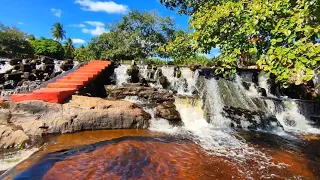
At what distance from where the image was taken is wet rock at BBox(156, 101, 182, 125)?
9.48m

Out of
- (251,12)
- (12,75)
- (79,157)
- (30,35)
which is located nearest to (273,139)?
(251,12)

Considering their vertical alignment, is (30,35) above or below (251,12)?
above

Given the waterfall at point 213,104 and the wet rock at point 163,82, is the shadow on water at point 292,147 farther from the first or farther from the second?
the wet rock at point 163,82

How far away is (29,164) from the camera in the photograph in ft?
13.7

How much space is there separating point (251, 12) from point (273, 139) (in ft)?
17.2

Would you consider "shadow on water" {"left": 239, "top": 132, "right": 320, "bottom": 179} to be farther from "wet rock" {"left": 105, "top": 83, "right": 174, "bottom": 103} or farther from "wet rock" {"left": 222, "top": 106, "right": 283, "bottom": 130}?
"wet rock" {"left": 105, "top": 83, "right": 174, "bottom": 103}

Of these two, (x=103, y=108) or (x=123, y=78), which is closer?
(x=103, y=108)

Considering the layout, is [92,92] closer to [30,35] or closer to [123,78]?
[123,78]

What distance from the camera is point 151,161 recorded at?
5.09 m

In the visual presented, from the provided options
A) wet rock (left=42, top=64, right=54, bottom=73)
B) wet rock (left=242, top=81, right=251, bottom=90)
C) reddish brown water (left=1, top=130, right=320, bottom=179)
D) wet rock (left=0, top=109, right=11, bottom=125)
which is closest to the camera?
reddish brown water (left=1, top=130, right=320, bottom=179)

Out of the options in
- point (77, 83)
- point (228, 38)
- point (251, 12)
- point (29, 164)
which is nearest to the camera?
point (29, 164)

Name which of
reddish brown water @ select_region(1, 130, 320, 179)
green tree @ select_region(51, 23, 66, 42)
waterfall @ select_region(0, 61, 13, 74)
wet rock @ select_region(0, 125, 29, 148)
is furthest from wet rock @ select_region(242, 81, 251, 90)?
green tree @ select_region(51, 23, 66, 42)

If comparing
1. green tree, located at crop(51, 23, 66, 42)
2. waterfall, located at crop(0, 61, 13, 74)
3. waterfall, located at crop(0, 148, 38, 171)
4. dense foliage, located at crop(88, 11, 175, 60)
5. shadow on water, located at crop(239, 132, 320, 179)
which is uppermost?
green tree, located at crop(51, 23, 66, 42)

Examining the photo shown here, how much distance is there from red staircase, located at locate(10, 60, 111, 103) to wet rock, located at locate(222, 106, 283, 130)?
586 centimetres
